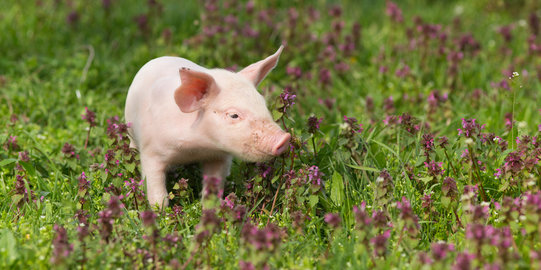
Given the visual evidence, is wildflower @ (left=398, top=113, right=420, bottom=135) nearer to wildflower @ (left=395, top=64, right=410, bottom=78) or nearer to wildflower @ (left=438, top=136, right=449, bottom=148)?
wildflower @ (left=438, top=136, right=449, bottom=148)

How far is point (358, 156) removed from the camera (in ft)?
13.7

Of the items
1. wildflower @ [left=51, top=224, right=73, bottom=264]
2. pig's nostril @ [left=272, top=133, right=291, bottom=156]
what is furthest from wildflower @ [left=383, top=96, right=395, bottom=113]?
wildflower @ [left=51, top=224, right=73, bottom=264]

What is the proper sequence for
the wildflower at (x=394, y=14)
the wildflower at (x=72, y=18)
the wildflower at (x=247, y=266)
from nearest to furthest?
1. the wildflower at (x=247, y=266)
2. the wildflower at (x=72, y=18)
3. the wildflower at (x=394, y=14)

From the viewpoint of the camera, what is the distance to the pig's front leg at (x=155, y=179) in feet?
12.7

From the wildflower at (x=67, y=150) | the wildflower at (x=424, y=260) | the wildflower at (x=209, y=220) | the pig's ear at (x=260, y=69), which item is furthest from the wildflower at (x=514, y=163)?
the wildflower at (x=67, y=150)

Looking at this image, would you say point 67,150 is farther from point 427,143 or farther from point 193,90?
point 427,143

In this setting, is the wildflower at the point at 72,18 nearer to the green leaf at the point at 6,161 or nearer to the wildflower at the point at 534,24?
the green leaf at the point at 6,161

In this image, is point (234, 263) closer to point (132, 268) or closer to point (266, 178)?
point (132, 268)

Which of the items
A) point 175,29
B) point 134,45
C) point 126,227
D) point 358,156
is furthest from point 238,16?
point 126,227

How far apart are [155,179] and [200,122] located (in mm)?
503

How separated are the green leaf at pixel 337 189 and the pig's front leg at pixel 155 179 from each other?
1.01 meters

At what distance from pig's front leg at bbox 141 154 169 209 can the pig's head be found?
1.36 feet

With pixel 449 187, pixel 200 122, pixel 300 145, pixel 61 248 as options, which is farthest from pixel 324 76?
pixel 61 248

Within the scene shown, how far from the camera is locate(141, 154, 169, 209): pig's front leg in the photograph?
387cm
